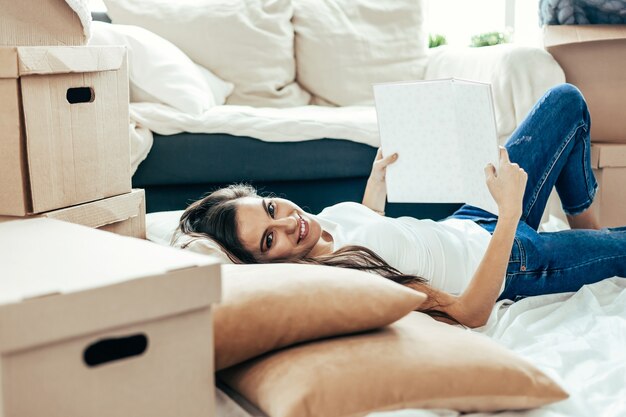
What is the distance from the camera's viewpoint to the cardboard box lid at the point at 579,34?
233 centimetres

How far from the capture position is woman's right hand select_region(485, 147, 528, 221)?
1.38 metres

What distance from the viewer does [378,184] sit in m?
1.77

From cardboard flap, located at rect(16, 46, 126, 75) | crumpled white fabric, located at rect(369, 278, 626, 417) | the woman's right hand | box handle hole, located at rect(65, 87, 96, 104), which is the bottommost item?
crumpled white fabric, located at rect(369, 278, 626, 417)

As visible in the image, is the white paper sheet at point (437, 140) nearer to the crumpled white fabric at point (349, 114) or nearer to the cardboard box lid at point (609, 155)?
the crumpled white fabric at point (349, 114)

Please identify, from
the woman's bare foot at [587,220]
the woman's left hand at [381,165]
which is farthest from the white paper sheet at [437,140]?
the woman's bare foot at [587,220]

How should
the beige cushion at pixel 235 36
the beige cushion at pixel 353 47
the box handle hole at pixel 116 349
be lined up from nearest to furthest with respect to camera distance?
the box handle hole at pixel 116 349
the beige cushion at pixel 235 36
the beige cushion at pixel 353 47

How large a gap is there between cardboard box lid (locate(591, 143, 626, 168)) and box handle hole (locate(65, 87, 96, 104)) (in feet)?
4.83

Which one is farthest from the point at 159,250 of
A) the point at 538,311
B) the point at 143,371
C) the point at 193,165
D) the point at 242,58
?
the point at 242,58

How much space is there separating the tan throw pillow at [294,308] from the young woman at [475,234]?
0.34 meters

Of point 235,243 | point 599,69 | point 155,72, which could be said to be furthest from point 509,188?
point 155,72

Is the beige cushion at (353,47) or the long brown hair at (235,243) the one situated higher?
the beige cushion at (353,47)

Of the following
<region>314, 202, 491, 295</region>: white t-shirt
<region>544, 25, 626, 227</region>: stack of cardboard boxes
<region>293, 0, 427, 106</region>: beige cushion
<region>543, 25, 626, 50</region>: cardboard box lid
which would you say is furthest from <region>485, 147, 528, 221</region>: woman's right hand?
<region>293, 0, 427, 106</region>: beige cushion

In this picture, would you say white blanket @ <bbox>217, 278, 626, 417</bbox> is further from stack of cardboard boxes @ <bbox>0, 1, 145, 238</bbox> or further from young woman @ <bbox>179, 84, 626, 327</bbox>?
stack of cardboard boxes @ <bbox>0, 1, 145, 238</bbox>

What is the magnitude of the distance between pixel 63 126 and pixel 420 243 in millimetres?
679
